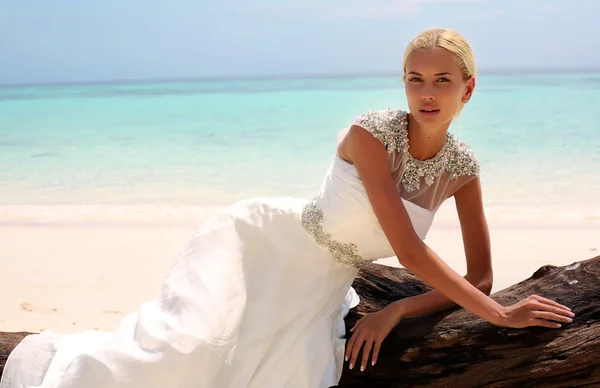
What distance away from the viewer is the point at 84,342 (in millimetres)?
2705

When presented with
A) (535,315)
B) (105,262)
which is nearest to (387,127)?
(535,315)

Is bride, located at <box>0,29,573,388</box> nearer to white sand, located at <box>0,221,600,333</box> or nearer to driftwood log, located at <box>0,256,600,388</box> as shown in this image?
driftwood log, located at <box>0,256,600,388</box>

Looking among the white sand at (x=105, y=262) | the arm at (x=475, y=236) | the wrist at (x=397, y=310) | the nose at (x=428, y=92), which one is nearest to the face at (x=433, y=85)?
the nose at (x=428, y=92)

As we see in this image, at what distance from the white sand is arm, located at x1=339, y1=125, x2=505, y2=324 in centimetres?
334

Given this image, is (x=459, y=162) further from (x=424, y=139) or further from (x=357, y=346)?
(x=357, y=346)

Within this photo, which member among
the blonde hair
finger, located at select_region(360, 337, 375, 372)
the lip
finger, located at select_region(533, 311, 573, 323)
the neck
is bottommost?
finger, located at select_region(360, 337, 375, 372)

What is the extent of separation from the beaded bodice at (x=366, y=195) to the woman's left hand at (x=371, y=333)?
0.26 m

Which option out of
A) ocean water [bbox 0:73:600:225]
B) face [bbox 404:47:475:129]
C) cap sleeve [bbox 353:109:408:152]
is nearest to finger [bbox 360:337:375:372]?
cap sleeve [bbox 353:109:408:152]

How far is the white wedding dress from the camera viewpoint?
230cm

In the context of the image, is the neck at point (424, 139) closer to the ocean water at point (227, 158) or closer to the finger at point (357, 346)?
the finger at point (357, 346)

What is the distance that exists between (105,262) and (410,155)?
16.0 ft

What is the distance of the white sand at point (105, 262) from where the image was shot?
18.2ft

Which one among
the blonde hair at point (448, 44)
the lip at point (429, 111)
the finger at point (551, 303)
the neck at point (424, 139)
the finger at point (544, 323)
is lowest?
the finger at point (544, 323)

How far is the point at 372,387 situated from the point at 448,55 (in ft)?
4.02
